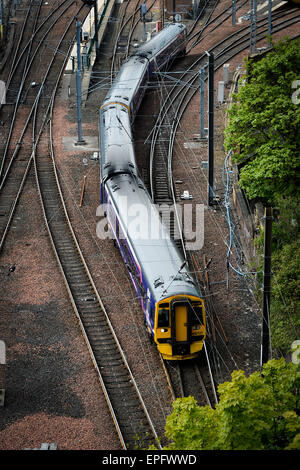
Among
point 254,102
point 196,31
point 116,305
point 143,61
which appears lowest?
point 116,305

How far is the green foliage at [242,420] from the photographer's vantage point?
47.9 ft

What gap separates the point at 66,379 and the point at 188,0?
180 ft

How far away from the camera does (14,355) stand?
2445cm

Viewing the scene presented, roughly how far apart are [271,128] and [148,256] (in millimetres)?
9254

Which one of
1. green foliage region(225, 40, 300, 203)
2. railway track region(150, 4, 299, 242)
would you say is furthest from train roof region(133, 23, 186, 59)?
green foliage region(225, 40, 300, 203)

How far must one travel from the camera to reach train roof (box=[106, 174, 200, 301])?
23.1 m

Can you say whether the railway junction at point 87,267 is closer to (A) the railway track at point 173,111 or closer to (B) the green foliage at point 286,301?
(A) the railway track at point 173,111

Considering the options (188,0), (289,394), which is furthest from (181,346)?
(188,0)

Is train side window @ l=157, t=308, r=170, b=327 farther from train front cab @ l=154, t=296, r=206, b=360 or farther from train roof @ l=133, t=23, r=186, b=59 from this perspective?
train roof @ l=133, t=23, r=186, b=59

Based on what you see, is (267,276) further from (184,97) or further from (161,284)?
(184,97)

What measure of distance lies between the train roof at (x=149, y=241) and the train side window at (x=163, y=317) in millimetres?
430

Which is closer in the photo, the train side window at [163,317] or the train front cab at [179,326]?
the train front cab at [179,326]

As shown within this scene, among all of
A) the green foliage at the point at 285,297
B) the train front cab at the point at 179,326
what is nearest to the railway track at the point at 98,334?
the train front cab at the point at 179,326

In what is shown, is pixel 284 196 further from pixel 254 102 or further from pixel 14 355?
pixel 14 355
